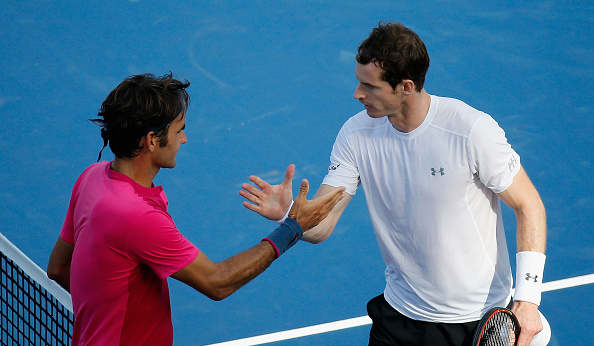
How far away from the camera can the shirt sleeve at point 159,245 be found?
255 cm

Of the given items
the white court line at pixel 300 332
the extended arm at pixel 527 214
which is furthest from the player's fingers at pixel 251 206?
the white court line at pixel 300 332

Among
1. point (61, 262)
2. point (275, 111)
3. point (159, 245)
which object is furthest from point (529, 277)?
point (275, 111)

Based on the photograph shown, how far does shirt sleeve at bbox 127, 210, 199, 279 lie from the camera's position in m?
2.55

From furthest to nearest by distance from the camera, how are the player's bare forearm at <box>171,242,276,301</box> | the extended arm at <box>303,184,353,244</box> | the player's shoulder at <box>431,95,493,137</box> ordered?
the extended arm at <box>303,184,353,244</box> → the player's shoulder at <box>431,95,493,137</box> → the player's bare forearm at <box>171,242,276,301</box>

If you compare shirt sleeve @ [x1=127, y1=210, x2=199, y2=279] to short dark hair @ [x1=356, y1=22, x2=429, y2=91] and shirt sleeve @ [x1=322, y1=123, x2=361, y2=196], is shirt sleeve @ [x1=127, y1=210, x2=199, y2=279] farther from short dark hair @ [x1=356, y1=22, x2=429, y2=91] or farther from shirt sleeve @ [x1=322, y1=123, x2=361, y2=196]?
short dark hair @ [x1=356, y1=22, x2=429, y2=91]

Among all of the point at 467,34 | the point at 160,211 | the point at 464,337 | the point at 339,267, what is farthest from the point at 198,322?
the point at 467,34

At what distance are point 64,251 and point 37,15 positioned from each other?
6016mm

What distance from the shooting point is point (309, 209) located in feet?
10.2

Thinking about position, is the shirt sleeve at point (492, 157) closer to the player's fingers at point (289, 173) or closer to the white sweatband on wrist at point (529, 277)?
the white sweatband on wrist at point (529, 277)

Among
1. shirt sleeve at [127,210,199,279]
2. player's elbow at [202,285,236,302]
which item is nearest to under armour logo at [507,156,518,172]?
player's elbow at [202,285,236,302]

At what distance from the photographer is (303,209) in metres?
3.12

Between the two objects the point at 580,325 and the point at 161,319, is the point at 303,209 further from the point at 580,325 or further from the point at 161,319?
the point at 580,325

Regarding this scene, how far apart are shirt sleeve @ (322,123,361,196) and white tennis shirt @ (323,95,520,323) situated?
0.02 m

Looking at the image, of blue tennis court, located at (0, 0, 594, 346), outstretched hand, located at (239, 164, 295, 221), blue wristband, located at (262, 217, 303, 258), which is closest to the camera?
blue wristband, located at (262, 217, 303, 258)
